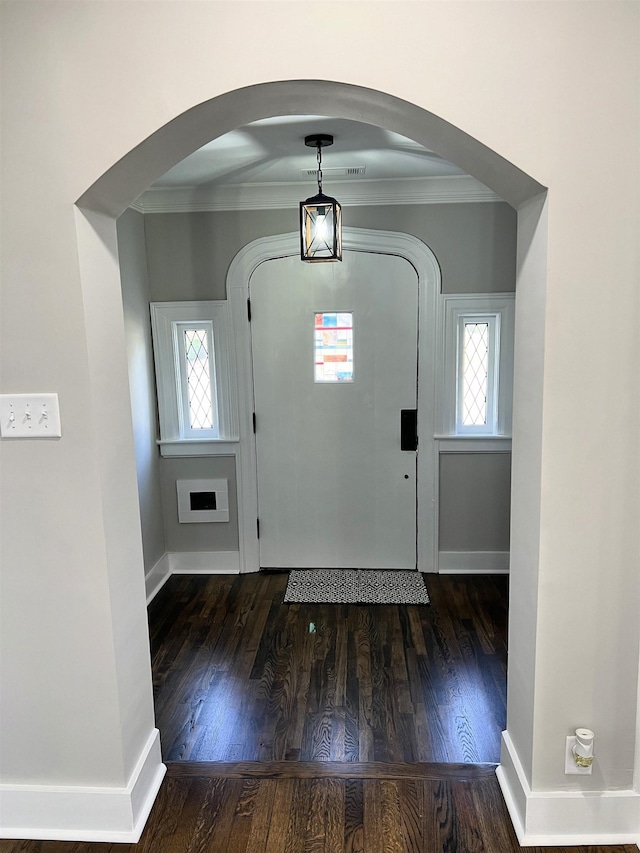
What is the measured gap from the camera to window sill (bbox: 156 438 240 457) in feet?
12.5

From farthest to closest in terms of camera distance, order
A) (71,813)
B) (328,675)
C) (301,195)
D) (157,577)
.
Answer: (157,577) → (301,195) → (328,675) → (71,813)

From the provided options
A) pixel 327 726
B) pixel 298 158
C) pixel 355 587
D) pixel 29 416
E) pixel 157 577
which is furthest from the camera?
pixel 157 577

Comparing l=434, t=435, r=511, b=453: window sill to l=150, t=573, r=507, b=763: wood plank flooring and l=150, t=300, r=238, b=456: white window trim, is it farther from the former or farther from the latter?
l=150, t=300, r=238, b=456: white window trim

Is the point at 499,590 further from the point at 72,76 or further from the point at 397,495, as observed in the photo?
the point at 72,76

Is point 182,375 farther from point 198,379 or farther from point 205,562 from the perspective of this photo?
point 205,562

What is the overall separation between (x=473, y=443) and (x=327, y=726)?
1.94 meters

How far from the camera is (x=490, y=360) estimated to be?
3.66 metres

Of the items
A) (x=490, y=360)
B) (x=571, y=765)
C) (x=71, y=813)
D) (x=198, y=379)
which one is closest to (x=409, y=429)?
(x=490, y=360)

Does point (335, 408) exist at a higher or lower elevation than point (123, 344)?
lower

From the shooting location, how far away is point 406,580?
12.3ft

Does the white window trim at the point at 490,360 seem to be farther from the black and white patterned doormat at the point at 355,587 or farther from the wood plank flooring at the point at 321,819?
the wood plank flooring at the point at 321,819

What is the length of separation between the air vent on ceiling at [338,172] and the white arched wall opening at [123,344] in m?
1.53

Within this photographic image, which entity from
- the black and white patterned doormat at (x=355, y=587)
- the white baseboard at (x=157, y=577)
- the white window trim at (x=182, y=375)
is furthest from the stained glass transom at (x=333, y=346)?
the white baseboard at (x=157, y=577)

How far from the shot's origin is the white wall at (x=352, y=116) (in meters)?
1.50
